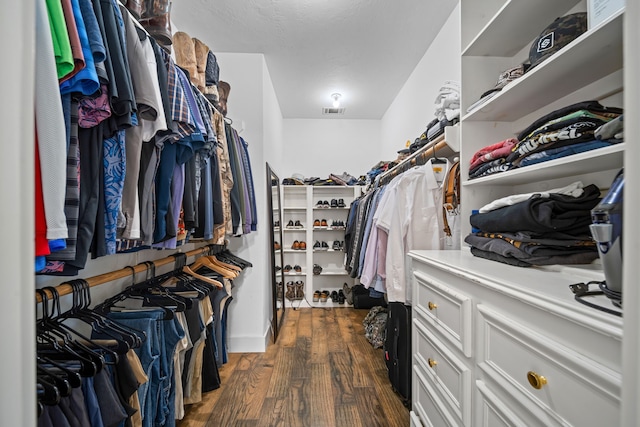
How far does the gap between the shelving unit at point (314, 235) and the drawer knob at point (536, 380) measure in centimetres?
292

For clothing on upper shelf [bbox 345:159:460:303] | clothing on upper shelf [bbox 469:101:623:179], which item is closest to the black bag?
clothing on upper shelf [bbox 345:159:460:303]

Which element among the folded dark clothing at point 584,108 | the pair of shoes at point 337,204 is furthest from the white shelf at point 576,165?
the pair of shoes at point 337,204

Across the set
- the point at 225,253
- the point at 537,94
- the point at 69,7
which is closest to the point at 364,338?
the point at 225,253

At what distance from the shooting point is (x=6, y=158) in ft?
0.95

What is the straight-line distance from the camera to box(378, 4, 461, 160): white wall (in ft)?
5.97

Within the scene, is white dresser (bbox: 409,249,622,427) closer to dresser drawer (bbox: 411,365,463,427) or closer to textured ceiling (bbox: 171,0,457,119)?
dresser drawer (bbox: 411,365,463,427)

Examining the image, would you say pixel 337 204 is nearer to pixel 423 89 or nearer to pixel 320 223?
pixel 320 223

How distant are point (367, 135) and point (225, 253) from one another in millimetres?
2556

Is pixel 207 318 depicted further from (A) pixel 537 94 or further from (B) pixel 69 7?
(A) pixel 537 94

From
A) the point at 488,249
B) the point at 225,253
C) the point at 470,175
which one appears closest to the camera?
the point at 488,249

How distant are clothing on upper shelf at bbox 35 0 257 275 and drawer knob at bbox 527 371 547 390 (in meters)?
1.05

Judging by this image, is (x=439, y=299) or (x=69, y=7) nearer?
(x=69, y=7)

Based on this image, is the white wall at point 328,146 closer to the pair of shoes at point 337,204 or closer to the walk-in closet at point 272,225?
the pair of shoes at point 337,204

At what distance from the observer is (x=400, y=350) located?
1613 millimetres
